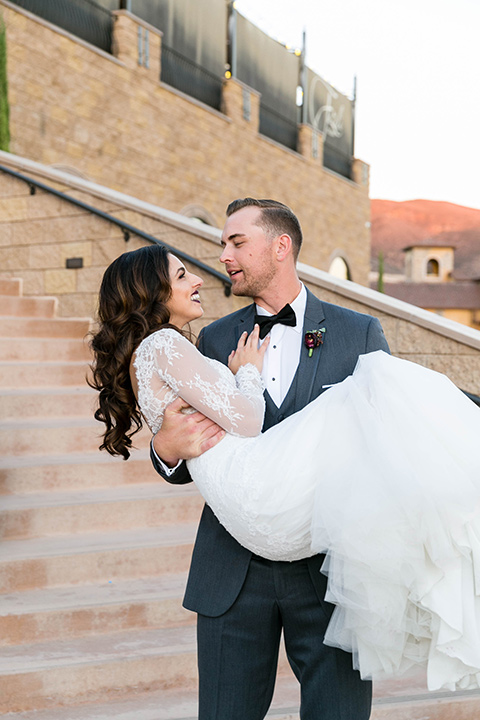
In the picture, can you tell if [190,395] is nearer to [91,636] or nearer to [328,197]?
[91,636]

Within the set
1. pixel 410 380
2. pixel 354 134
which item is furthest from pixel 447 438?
pixel 354 134

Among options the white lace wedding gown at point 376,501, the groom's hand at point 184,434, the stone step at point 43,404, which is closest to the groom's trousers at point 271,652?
the white lace wedding gown at point 376,501

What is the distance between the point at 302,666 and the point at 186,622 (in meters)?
1.93

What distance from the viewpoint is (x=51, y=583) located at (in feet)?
12.9

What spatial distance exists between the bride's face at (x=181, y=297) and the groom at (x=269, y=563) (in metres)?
0.14

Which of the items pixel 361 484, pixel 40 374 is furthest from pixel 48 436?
pixel 361 484

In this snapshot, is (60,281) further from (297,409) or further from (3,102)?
(297,409)

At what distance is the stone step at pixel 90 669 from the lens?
3230 mm

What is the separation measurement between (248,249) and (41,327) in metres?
4.94

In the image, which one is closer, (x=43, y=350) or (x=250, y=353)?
(x=250, y=353)

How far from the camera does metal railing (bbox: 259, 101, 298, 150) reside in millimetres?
21125

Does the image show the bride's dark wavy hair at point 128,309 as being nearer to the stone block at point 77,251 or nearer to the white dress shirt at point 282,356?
the white dress shirt at point 282,356

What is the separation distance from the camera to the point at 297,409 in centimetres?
214

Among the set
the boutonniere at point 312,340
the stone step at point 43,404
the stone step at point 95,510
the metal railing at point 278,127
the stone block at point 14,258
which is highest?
the metal railing at point 278,127
